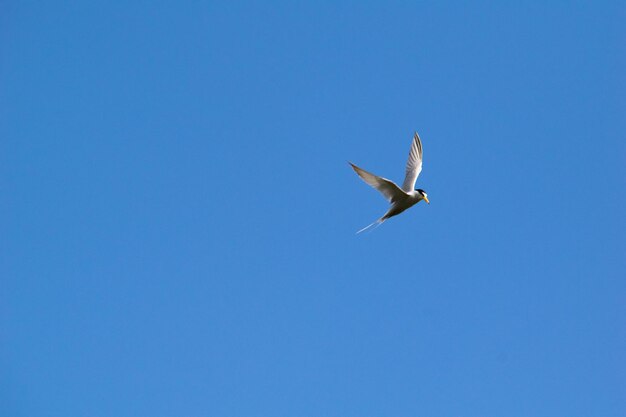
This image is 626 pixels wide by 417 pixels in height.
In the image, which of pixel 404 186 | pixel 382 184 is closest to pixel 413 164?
pixel 404 186

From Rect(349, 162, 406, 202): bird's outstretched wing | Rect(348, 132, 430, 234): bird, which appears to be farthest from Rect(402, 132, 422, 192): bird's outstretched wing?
Rect(349, 162, 406, 202): bird's outstretched wing

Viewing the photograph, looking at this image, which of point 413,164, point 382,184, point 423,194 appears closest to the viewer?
point 382,184

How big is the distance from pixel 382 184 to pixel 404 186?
2846mm

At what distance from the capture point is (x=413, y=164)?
934 inches

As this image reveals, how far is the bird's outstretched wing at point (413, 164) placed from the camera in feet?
76.2

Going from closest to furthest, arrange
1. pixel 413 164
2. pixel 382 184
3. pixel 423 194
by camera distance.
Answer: pixel 382 184
pixel 423 194
pixel 413 164

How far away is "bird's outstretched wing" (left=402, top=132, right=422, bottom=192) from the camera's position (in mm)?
23219

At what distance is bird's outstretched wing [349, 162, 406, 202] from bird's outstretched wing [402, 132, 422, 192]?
184 centimetres

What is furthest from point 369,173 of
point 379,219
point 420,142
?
point 420,142

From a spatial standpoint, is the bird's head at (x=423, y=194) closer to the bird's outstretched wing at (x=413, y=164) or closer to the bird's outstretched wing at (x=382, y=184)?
the bird's outstretched wing at (x=413, y=164)

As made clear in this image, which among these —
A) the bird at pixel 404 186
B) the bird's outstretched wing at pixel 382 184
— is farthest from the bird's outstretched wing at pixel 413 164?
the bird's outstretched wing at pixel 382 184

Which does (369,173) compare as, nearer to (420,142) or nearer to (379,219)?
(379,219)

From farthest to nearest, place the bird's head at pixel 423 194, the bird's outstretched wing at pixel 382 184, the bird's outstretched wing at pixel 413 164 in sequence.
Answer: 1. the bird's outstretched wing at pixel 413 164
2. the bird's head at pixel 423 194
3. the bird's outstretched wing at pixel 382 184

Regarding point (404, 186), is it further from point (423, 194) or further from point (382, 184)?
point (382, 184)
